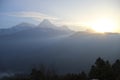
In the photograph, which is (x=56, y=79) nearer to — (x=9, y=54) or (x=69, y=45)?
(x=9, y=54)

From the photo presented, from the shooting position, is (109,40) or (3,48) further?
(3,48)

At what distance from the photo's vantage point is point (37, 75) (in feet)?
91.2

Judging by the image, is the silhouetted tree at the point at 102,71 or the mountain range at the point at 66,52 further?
the mountain range at the point at 66,52

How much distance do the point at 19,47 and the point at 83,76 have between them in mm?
112843

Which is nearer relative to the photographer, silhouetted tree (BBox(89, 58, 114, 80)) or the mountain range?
silhouetted tree (BBox(89, 58, 114, 80))

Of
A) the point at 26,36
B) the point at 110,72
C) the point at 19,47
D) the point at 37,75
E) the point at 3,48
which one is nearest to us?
the point at 110,72

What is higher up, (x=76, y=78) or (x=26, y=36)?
(x=26, y=36)

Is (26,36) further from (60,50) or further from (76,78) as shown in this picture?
(76,78)

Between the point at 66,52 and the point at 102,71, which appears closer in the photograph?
the point at 102,71

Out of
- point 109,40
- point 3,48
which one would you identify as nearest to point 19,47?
point 3,48

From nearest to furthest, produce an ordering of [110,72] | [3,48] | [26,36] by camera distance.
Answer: [110,72] < [3,48] < [26,36]

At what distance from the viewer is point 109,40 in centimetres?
10212

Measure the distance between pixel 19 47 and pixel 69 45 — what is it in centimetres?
1891

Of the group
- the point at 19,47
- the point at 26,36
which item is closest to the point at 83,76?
the point at 19,47
